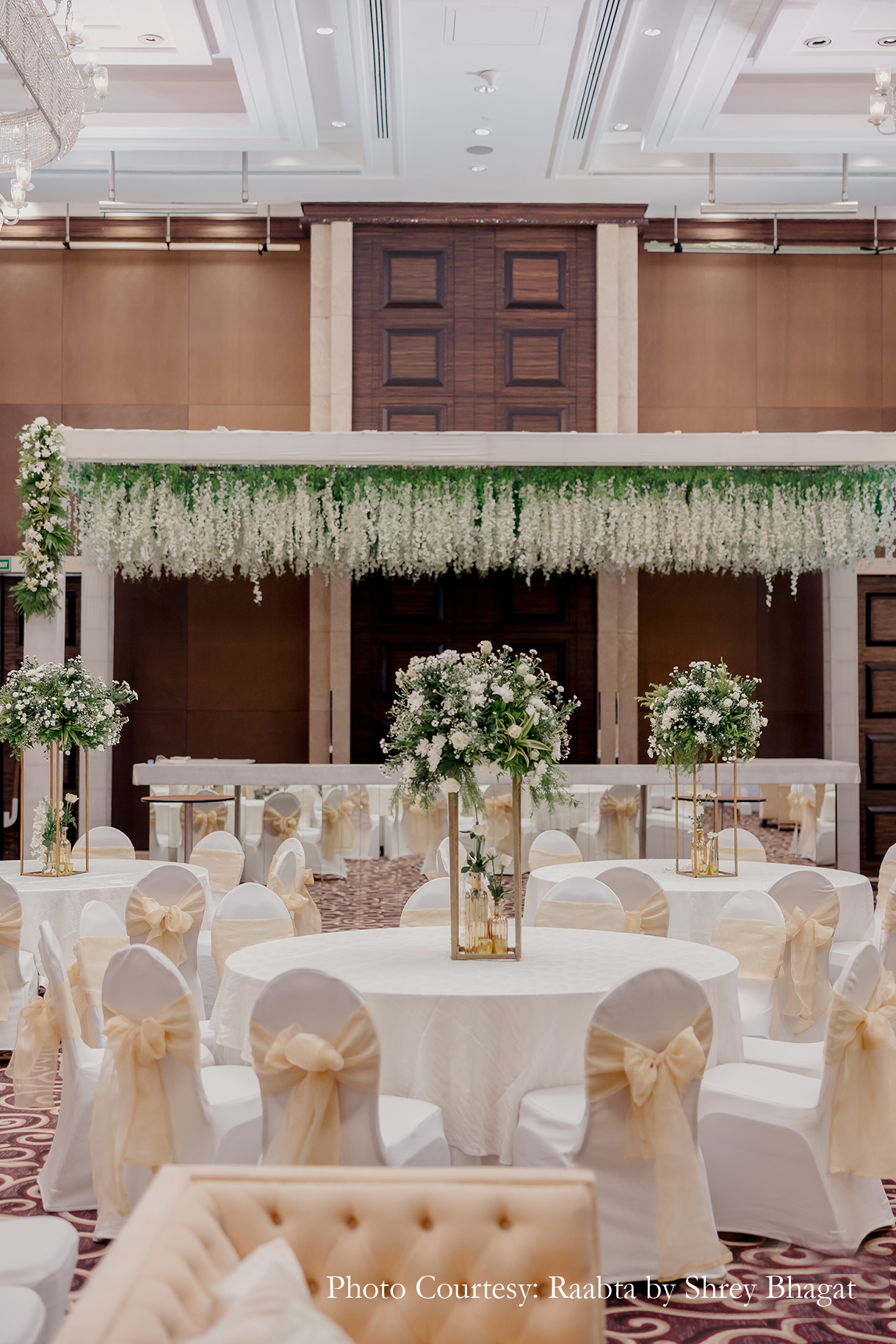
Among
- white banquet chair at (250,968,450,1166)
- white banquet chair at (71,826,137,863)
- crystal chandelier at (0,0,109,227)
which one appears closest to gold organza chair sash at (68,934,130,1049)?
white banquet chair at (250,968,450,1166)

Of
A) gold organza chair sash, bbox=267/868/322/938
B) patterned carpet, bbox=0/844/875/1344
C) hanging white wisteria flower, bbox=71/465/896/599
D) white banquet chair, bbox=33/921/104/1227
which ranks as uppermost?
hanging white wisteria flower, bbox=71/465/896/599

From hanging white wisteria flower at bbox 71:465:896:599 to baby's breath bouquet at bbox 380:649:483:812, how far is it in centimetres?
538

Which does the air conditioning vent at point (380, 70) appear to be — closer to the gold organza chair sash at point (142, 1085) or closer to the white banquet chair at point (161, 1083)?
the white banquet chair at point (161, 1083)

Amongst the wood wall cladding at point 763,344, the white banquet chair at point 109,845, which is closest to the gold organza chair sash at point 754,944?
the white banquet chair at point 109,845

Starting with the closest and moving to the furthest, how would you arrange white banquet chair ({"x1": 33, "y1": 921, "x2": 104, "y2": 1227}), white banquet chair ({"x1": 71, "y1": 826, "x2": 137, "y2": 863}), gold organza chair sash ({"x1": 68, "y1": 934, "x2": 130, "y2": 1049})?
white banquet chair ({"x1": 33, "y1": 921, "x2": 104, "y2": 1227}) → gold organza chair sash ({"x1": 68, "y1": 934, "x2": 130, "y2": 1049}) → white banquet chair ({"x1": 71, "y1": 826, "x2": 137, "y2": 863})

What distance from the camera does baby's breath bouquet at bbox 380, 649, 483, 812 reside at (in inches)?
141

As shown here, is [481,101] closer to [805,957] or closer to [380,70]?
[380,70]

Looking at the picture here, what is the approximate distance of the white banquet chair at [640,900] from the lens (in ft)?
16.1

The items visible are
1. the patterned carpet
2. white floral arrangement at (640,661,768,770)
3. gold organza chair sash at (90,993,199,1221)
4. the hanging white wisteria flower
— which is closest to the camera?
the patterned carpet

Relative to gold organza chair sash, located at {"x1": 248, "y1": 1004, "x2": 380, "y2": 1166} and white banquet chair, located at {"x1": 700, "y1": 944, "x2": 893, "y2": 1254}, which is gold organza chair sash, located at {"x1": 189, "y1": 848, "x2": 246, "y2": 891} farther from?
gold organza chair sash, located at {"x1": 248, "y1": 1004, "x2": 380, "y2": 1166}

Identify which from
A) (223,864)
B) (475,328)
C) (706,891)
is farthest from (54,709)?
(475,328)

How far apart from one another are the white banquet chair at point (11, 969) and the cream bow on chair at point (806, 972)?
299cm

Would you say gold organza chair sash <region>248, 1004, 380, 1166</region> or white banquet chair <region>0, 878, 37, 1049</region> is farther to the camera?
white banquet chair <region>0, 878, 37, 1049</region>

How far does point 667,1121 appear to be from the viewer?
2.88 metres
